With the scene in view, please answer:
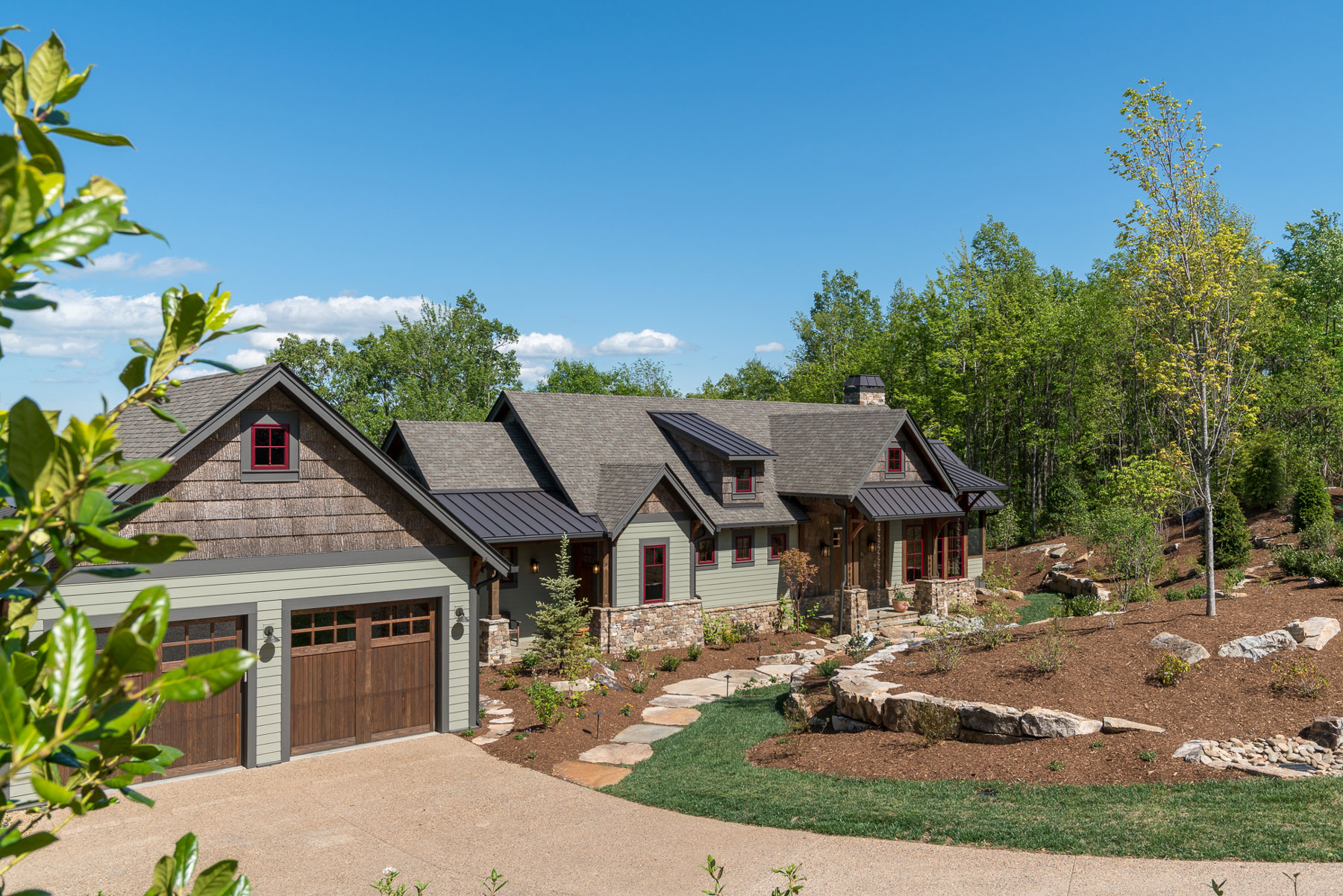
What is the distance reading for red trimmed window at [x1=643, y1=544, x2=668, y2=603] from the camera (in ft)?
69.5

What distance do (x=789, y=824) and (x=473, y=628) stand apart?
6.59 m

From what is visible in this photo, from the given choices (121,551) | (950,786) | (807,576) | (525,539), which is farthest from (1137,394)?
(121,551)

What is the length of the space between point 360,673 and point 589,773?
396cm

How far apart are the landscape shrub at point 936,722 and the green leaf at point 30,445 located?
466 inches

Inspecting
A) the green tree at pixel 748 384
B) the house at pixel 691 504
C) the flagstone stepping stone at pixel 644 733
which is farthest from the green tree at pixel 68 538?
the green tree at pixel 748 384

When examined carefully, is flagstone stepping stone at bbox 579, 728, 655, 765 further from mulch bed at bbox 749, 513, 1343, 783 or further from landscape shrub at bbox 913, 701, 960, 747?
landscape shrub at bbox 913, 701, 960, 747

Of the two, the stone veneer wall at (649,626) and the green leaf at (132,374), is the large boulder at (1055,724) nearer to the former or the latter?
the stone veneer wall at (649,626)

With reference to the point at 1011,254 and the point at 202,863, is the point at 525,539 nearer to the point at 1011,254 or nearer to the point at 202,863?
the point at 202,863

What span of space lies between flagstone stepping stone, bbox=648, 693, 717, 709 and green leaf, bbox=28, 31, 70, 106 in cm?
1496

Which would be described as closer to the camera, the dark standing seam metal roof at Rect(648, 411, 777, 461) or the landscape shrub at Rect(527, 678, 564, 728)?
the landscape shrub at Rect(527, 678, 564, 728)

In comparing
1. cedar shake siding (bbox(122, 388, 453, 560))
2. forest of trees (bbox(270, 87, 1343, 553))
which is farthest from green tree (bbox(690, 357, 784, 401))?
cedar shake siding (bbox(122, 388, 453, 560))

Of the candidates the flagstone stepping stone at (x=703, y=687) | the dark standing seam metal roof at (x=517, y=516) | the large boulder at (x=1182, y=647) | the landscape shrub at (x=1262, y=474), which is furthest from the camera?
the landscape shrub at (x=1262, y=474)

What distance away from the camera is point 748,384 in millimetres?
72312

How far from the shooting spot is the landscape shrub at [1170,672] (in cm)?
1209
